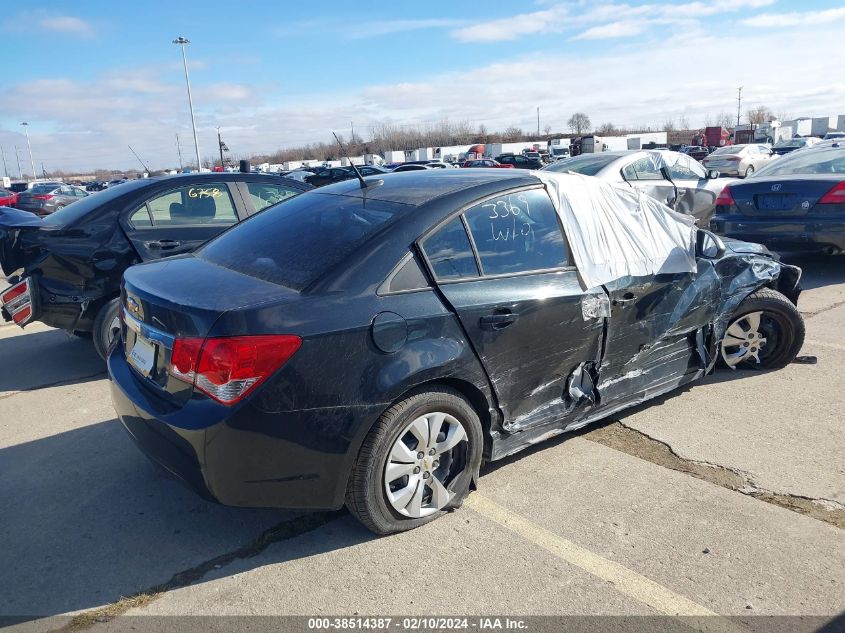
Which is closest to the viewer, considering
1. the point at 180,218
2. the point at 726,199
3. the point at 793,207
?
the point at 180,218

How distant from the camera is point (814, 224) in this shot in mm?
7781

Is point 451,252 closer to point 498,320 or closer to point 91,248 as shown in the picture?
point 498,320

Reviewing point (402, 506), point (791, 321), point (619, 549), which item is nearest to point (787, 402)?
point (791, 321)

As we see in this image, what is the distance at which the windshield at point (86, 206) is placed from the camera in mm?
5555

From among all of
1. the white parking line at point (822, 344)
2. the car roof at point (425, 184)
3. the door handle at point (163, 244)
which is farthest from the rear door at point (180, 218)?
the white parking line at point (822, 344)

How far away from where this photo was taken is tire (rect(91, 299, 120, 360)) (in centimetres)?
533

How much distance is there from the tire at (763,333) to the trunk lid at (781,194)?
361 cm

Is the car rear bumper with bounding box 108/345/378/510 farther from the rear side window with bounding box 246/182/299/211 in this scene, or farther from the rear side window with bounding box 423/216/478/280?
the rear side window with bounding box 246/182/299/211

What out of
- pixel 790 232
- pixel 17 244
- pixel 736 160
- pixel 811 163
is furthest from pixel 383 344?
pixel 736 160

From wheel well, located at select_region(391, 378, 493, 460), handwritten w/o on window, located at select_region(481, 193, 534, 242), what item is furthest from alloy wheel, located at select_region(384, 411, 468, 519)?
handwritten w/o on window, located at select_region(481, 193, 534, 242)

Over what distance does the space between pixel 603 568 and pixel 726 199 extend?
7089mm

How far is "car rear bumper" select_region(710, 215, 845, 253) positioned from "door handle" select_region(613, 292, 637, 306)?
5279 millimetres

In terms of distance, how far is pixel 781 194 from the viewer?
8.08 m

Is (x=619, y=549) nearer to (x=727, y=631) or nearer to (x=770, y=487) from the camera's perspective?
(x=727, y=631)
